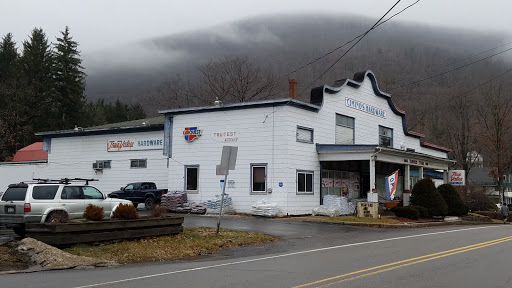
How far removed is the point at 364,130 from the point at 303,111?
25.8ft

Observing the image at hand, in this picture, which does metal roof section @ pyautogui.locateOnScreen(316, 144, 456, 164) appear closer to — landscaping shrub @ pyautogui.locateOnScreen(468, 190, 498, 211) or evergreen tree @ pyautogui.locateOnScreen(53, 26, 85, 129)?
landscaping shrub @ pyautogui.locateOnScreen(468, 190, 498, 211)

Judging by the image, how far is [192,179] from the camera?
30.2 metres

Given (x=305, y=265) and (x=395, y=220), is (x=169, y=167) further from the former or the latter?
(x=305, y=265)

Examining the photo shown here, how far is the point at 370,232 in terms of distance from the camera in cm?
2080

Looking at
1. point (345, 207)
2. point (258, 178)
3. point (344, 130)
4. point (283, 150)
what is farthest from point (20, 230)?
point (344, 130)

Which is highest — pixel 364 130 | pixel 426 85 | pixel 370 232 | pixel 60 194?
pixel 426 85

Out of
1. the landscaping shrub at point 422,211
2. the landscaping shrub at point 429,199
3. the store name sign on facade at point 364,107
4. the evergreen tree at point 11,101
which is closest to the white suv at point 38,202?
the landscaping shrub at point 422,211

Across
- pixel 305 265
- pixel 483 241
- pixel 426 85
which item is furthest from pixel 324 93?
pixel 426 85

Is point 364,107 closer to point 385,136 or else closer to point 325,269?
point 385,136

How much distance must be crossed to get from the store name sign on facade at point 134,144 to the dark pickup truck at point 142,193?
3.10m

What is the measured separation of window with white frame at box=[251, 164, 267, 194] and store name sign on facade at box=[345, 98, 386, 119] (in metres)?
8.27

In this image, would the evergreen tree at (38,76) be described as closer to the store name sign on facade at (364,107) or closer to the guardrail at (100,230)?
the store name sign on facade at (364,107)

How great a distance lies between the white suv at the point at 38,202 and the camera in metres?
16.2

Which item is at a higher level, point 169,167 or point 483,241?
point 169,167
